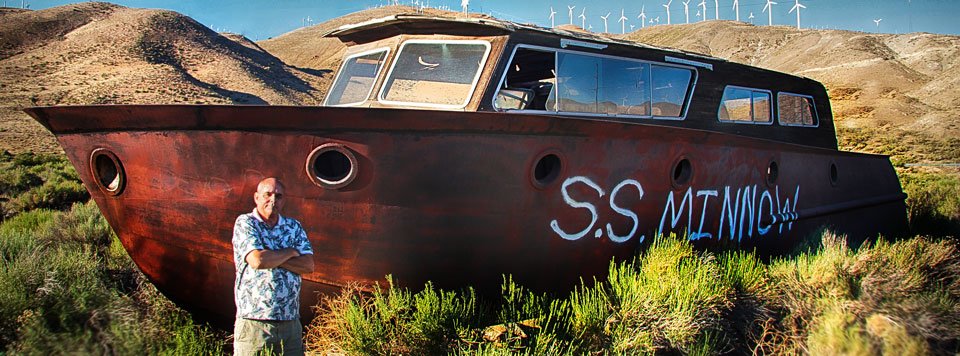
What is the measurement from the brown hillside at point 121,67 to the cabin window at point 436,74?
31.3 meters

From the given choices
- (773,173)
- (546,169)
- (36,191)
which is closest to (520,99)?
(546,169)

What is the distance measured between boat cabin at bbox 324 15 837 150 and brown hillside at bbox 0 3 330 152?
30.9 metres

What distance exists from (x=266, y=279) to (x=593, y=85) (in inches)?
141

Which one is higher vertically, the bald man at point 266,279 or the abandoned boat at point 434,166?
the abandoned boat at point 434,166

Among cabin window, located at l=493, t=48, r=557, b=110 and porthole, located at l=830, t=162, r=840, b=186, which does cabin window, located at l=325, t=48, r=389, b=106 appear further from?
porthole, located at l=830, t=162, r=840, b=186

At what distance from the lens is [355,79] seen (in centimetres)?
648

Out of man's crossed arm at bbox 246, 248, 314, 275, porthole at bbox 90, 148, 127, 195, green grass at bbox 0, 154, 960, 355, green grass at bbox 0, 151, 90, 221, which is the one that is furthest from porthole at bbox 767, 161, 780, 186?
green grass at bbox 0, 151, 90, 221

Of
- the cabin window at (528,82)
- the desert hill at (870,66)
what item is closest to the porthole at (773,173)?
the cabin window at (528,82)

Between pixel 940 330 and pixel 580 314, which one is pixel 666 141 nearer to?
pixel 580 314

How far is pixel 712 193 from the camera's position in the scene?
638 cm

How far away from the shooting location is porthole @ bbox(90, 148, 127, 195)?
4457 mm

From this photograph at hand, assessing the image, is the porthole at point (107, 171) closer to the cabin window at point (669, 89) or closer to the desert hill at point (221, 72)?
the cabin window at point (669, 89)

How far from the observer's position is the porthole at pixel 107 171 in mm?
4457

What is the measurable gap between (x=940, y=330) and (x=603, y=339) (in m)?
2.32
